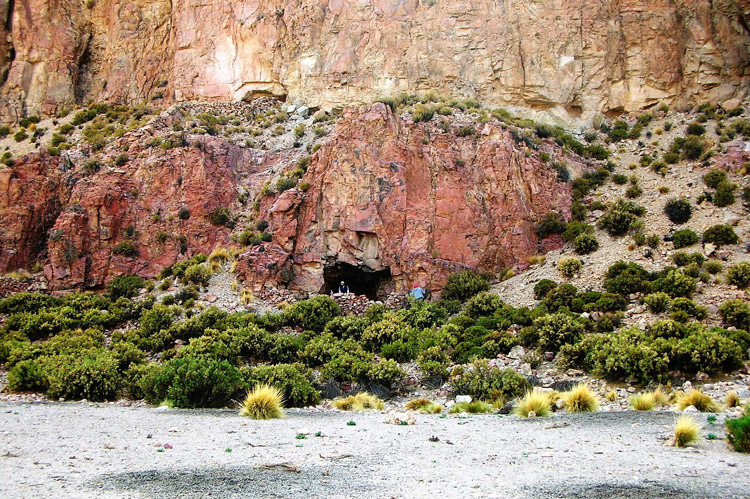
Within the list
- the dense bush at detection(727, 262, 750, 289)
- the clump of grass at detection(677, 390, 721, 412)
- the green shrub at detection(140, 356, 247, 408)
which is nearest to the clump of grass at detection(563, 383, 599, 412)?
the clump of grass at detection(677, 390, 721, 412)

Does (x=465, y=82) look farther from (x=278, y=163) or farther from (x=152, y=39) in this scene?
(x=152, y=39)

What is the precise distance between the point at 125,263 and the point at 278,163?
1177cm

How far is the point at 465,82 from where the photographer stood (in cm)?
4375

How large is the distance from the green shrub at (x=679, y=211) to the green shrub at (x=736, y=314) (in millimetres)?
8856

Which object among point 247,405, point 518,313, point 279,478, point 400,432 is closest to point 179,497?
point 279,478

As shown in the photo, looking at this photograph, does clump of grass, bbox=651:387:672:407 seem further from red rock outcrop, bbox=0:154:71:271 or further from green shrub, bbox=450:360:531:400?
red rock outcrop, bbox=0:154:71:271

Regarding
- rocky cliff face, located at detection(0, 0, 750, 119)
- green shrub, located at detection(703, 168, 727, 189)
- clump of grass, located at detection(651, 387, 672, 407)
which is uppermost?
rocky cliff face, located at detection(0, 0, 750, 119)

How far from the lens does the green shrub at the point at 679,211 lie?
30.2 meters

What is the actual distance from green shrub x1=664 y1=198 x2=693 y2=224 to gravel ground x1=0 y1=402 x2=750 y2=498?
20.1 meters

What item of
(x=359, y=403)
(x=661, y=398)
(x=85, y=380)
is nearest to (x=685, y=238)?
(x=661, y=398)

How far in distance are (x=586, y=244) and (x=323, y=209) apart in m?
14.6

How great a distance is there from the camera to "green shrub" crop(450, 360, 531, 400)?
61.0ft

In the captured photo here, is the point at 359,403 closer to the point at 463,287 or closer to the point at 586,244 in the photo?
the point at 463,287

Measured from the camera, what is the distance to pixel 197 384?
16.5 metres
